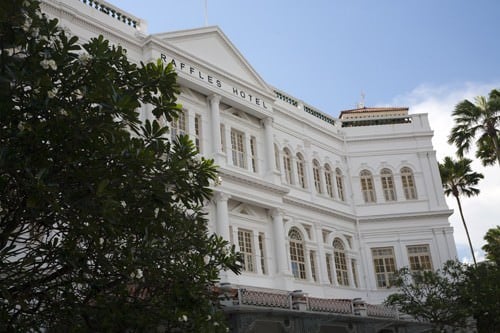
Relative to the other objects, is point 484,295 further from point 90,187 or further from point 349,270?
point 90,187

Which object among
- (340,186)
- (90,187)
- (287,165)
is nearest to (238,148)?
(287,165)

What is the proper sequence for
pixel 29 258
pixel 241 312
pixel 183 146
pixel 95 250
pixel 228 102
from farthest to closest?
pixel 228 102, pixel 241 312, pixel 183 146, pixel 95 250, pixel 29 258

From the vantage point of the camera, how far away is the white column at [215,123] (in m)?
22.3

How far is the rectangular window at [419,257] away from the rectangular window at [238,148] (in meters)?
9.80

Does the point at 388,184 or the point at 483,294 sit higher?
the point at 388,184

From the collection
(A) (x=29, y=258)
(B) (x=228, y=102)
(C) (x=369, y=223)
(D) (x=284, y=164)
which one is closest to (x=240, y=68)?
(B) (x=228, y=102)

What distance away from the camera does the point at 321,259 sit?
26.3m

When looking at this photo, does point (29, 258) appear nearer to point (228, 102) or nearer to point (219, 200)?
point (219, 200)

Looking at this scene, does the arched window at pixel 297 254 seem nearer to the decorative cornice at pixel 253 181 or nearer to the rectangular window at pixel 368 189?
the decorative cornice at pixel 253 181

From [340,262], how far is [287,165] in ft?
15.8

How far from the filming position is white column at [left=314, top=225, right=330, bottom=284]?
84.9 feet

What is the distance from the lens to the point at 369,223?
29.4m

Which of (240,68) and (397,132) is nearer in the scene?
(240,68)

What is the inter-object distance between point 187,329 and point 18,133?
10.5ft
